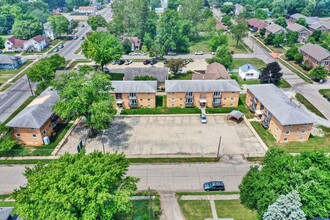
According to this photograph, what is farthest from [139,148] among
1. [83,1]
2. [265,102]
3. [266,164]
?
[83,1]

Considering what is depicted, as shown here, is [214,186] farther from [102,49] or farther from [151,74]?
[102,49]

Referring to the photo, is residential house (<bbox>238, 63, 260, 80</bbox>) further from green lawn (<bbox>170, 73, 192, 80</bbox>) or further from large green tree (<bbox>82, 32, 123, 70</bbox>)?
large green tree (<bbox>82, 32, 123, 70</bbox>)

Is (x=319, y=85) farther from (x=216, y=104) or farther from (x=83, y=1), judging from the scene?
(x=83, y=1)

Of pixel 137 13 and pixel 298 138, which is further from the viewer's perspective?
pixel 137 13

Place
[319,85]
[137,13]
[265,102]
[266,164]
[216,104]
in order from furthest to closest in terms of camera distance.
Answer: [137,13] < [319,85] < [216,104] < [265,102] < [266,164]

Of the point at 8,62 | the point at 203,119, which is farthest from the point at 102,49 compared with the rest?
the point at 203,119

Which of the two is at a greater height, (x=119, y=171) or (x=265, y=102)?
(x=119, y=171)

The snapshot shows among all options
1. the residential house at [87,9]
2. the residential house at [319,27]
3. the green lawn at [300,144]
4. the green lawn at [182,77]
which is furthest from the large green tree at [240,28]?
the residential house at [87,9]
